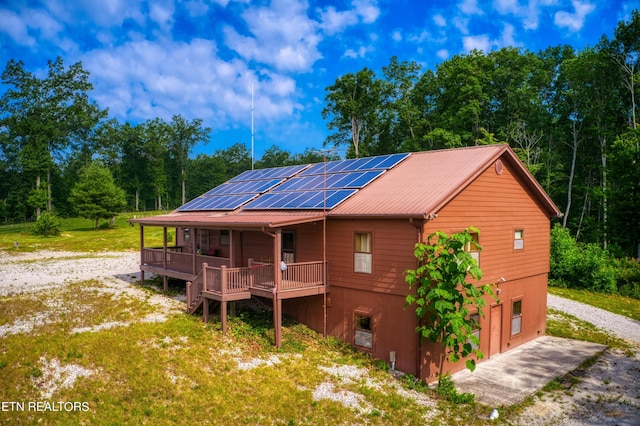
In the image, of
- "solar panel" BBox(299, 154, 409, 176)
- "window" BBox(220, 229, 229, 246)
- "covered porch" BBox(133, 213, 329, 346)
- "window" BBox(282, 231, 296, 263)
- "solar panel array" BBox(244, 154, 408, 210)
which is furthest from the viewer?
"window" BBox(220, 229, 229, 246)

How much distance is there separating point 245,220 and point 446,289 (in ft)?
26.5

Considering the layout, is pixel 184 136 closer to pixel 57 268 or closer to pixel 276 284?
pixel 57 268

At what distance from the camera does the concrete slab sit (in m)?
13.9

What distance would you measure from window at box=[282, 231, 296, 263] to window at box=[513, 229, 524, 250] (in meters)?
9.07

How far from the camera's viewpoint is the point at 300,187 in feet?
69.4

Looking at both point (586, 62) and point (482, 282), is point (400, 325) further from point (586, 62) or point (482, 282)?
point (586, 62)

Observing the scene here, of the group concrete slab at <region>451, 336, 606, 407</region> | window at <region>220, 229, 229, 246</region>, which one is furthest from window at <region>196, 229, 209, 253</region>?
concrete slab at <region>451, 336, 606, 407</region>

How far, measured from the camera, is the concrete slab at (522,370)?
547 inches

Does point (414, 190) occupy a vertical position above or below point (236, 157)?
below

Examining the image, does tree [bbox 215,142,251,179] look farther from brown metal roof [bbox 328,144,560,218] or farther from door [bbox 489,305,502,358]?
door [bbox 489,305,502,358]

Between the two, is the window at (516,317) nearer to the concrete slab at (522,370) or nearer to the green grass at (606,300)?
the concrete slab at (522,370)

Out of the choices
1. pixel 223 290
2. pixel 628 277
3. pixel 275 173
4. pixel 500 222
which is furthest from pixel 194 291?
pixel 628 277

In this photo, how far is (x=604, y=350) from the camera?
18.1 m

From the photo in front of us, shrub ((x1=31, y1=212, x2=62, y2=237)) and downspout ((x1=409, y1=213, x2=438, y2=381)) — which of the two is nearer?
downspout ((x1=409, y1=213, x2=438, y2=381))
